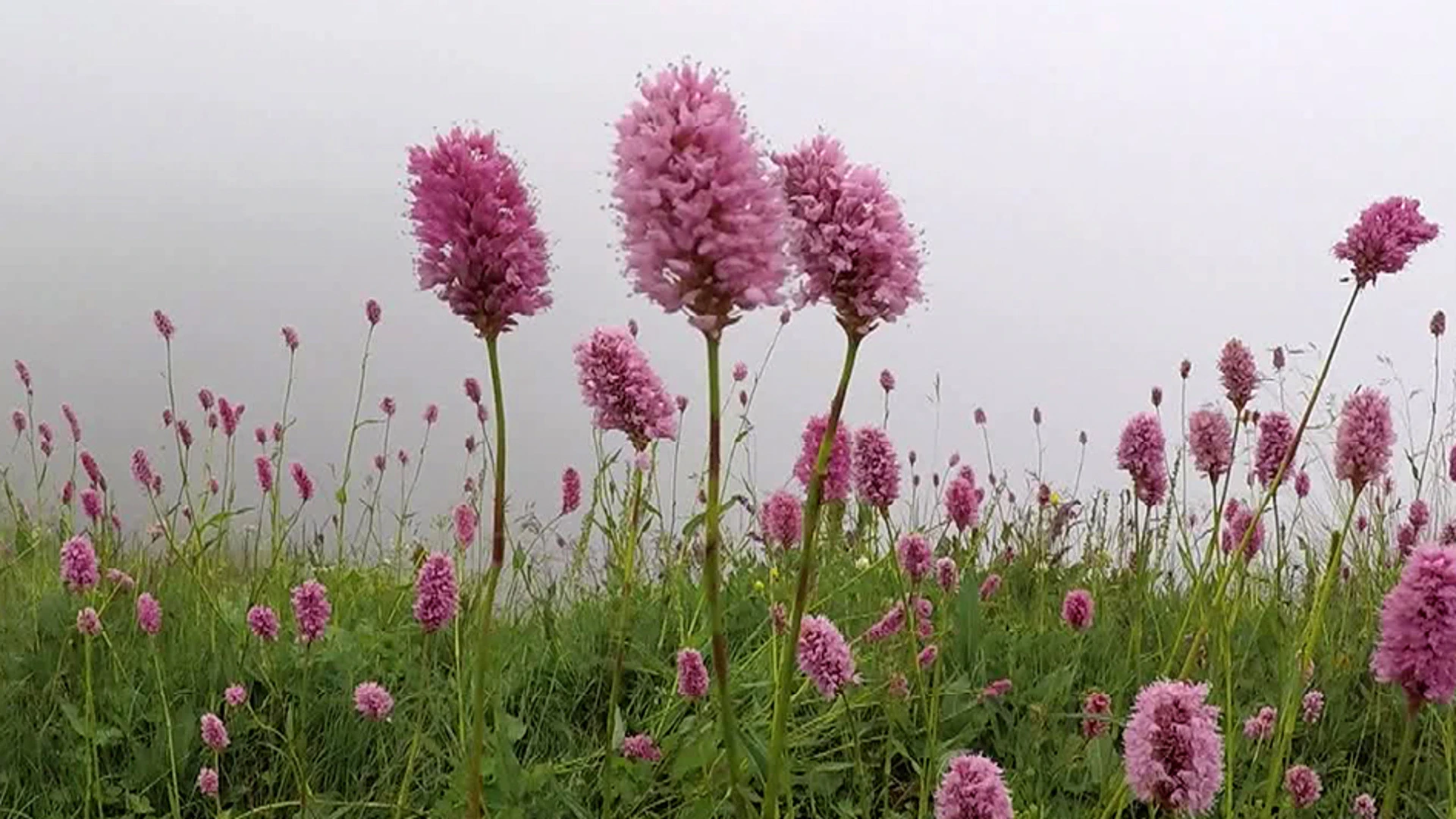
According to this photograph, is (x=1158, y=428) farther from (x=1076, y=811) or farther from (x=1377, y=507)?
(x=1377, y=507)

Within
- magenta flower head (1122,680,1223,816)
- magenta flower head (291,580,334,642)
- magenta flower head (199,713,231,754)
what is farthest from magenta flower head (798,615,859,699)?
magenta flower head (199,713,231,754)

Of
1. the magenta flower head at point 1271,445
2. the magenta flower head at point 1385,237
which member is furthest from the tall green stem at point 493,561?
the magenta flower head at point 1271,445

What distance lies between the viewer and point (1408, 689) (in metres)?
1.39

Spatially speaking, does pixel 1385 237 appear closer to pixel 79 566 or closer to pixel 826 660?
pixel 826 660

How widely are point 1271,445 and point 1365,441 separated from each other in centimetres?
38

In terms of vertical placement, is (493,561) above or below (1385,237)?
below

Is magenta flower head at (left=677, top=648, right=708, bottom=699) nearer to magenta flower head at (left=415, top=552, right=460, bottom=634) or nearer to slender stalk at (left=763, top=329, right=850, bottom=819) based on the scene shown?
magenta flower head at (left=415, top=552, right=460, bottom=634)

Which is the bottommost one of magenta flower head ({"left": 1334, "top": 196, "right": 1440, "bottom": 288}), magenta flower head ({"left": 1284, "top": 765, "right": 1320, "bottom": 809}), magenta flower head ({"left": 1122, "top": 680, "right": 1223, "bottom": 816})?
magenta flower head ({"left": 1284, "top": 765, "right": 1320, "bottom": 809})

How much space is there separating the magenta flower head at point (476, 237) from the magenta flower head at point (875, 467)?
69 centimetres

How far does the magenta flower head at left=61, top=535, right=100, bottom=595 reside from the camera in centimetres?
209

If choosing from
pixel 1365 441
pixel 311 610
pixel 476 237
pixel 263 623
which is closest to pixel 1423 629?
pixel 1365 441

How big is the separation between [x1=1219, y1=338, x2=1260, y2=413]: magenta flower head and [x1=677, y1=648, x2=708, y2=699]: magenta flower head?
3.62 ft

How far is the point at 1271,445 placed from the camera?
2.25m

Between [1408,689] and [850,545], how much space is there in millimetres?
2607
